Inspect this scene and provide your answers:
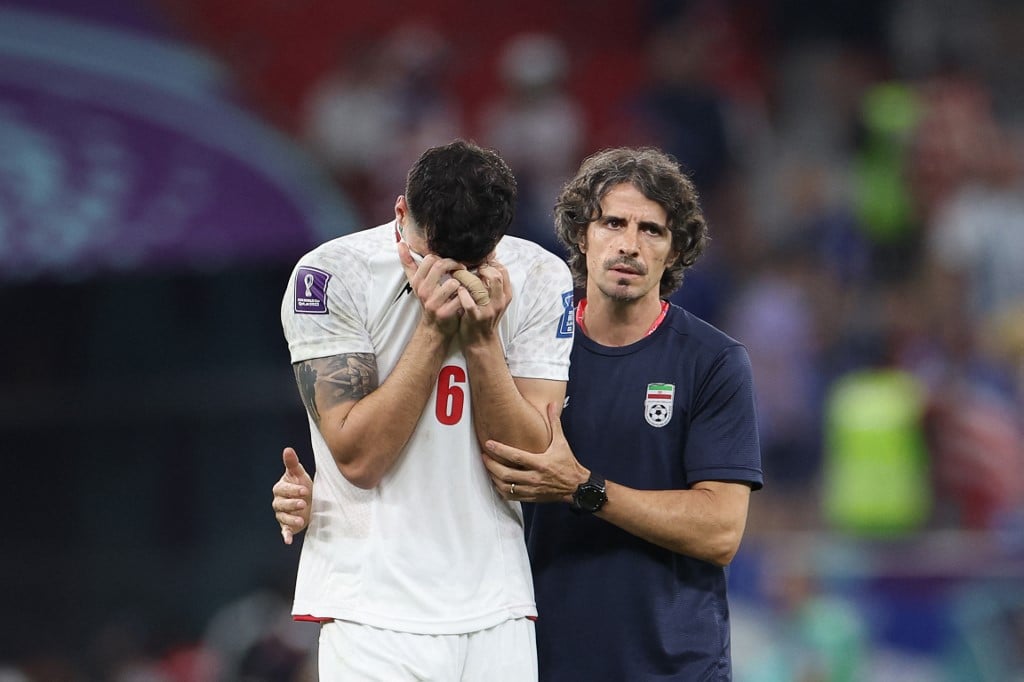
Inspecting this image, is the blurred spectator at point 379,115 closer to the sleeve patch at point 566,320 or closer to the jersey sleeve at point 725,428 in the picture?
the jersey sleeve at point 725,428

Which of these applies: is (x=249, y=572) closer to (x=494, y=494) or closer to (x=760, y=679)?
(x=760, y=679)

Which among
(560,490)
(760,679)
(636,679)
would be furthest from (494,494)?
(760,679)

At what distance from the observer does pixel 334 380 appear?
362 centimetres

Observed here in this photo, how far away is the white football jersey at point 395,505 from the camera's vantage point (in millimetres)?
3609

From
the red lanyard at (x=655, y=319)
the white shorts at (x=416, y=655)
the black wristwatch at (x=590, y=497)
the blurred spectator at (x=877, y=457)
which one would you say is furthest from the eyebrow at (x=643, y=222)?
the blurred spectator at (x=877, y=457)

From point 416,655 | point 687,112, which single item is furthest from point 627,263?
point 687,112


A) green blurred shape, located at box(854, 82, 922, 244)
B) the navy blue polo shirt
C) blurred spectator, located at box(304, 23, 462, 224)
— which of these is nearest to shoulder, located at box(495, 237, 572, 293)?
the navy blue polo shirt

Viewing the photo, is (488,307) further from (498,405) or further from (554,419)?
(554,419)

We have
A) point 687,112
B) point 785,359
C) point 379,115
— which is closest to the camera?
point 785,359

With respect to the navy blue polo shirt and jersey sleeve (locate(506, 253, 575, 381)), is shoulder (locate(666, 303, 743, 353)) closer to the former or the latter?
the navy blue polo shirt

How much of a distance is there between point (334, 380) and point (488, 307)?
408 millimetres

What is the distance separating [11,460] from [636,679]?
664 cm

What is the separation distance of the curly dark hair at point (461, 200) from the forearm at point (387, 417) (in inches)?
8.7

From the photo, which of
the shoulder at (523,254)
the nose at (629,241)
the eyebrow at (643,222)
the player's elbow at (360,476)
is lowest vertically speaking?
the player's elbow at (360,476)
